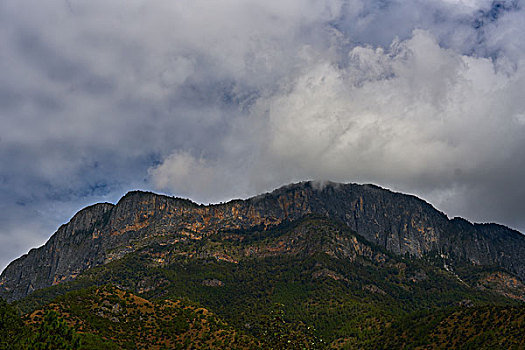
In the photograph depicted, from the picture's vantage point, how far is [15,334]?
268 feet

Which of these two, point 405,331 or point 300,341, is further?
point 405,331

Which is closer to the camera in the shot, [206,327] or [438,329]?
[206,327]

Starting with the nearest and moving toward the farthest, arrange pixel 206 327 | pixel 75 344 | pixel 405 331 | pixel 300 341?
pixel 300 341 → pixel 75 344 → pixel 206 327 → pixel 405 331

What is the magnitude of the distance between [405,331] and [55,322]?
15623cm

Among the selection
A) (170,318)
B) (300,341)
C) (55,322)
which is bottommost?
(300,341)

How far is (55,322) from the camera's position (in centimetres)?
6856

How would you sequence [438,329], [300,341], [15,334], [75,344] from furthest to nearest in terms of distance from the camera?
[438,329], [15,334], [75,344], [300,341]

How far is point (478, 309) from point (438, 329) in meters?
16.8

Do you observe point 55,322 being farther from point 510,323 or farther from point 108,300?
point 510,323

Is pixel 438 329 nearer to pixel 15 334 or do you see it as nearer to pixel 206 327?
pixel 206 327

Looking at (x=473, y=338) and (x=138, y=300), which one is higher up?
(x=138, y=300)

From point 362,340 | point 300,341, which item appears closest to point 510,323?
point 362,340

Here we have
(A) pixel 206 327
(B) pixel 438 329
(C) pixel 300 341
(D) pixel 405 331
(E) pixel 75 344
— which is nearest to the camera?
(C) pixel 300 341

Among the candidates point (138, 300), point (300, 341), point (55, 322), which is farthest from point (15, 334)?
point (138, 300)
